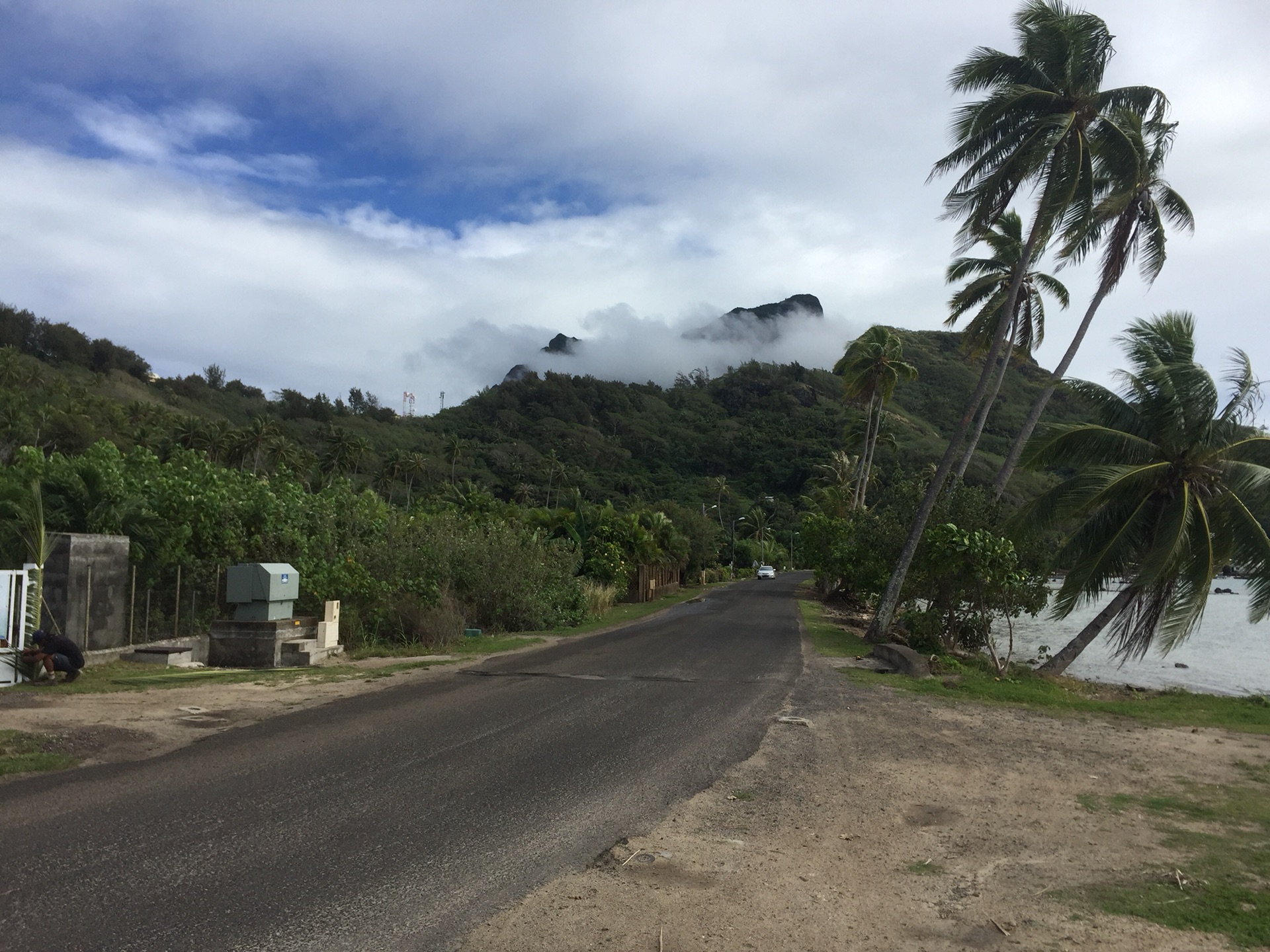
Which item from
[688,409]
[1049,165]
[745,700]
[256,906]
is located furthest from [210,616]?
[688,409]

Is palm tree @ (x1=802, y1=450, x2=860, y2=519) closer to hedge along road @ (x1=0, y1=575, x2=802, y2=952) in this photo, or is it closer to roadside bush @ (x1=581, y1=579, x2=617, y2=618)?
roadside bush @ (x1=581, y1=579, x2=617, y2=618)

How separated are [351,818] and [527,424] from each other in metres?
144

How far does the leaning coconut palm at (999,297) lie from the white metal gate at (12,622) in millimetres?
24296

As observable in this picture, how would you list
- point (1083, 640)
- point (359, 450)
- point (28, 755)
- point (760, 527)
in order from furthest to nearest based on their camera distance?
point (760, 527)
point (359, 450)
point (1083, 640)
point (28, 755)

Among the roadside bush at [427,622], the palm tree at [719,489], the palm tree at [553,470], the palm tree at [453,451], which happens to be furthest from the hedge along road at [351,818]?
the palm tree at [719,489]

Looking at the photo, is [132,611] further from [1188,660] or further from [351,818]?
[1188,660]

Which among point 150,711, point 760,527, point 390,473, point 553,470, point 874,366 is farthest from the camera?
point 760,527

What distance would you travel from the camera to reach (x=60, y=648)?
12.3 m

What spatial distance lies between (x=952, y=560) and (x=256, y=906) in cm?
1812

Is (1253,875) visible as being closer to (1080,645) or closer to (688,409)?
(1080,645)

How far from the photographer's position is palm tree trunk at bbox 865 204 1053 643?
23.5 metres

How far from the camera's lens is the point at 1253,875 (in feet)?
19.3

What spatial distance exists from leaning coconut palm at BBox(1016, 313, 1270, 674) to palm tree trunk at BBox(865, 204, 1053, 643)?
2.98 m

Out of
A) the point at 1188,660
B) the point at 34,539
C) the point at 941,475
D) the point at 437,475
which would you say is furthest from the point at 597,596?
the point at 437,475
